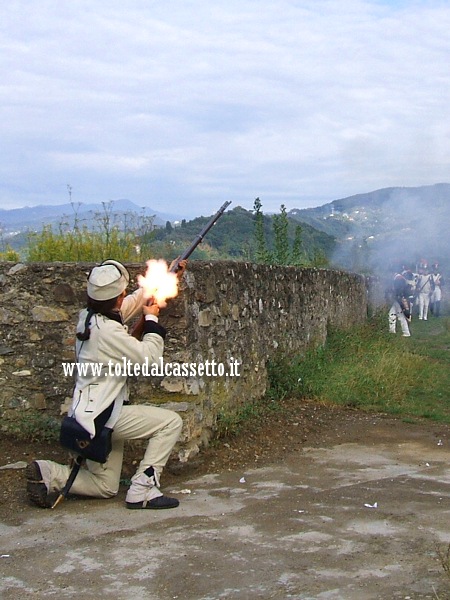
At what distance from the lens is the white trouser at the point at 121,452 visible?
17.9ft

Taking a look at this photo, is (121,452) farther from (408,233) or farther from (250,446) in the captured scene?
(408,233)

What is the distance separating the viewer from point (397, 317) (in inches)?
727

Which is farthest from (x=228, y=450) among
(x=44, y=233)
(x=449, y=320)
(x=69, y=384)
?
(x=449, y=320)

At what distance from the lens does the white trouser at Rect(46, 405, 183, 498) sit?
17.9 ft

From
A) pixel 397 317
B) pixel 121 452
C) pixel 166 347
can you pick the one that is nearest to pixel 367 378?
pixel 166 347

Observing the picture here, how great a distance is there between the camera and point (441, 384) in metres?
10.8

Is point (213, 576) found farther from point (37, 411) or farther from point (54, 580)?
point (37, 411)

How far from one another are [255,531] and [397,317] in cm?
1418

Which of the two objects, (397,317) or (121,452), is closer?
(121,452)

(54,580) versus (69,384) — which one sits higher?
(69,384)

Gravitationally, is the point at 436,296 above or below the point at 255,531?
above

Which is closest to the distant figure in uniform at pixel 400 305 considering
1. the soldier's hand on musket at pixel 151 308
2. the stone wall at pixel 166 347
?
the stone wall at pixel 166 347

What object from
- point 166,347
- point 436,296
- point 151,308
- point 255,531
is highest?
point 151,308

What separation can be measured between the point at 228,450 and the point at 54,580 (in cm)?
275
